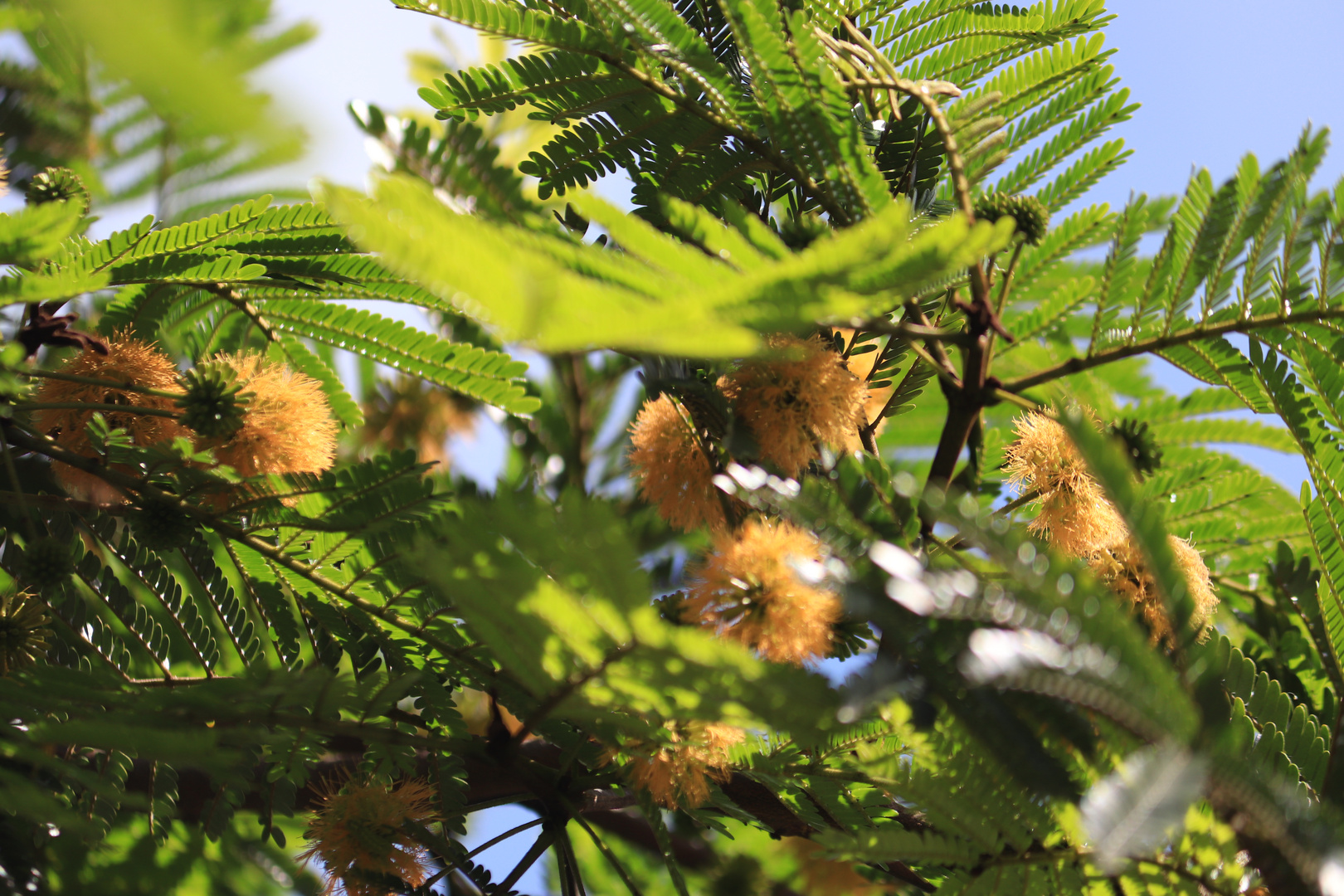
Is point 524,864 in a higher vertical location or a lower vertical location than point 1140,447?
lower

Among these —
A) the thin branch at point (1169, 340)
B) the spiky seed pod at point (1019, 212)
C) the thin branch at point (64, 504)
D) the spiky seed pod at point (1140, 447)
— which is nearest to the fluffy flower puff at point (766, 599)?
the thin branch at point (1169, 340)

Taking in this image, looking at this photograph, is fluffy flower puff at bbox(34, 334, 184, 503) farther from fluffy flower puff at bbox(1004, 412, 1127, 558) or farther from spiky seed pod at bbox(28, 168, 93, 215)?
fluffy flower puff at bbox(1004, 412, 1127, 558)

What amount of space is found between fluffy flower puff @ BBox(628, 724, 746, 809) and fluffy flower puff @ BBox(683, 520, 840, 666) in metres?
0.25

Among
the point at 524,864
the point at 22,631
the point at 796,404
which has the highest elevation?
the point at 796,404

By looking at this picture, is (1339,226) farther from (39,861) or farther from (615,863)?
(39,861)

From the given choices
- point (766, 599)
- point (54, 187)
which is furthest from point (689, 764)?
point (54, 187)

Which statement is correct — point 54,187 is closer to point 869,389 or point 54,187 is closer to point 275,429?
point 275,429

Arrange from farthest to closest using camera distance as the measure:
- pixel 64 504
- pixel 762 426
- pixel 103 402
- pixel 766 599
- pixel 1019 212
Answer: pixel 103 402 → pixel 64 504 → pixel 1019 212 → pixel 762 426 → pixel 766 599

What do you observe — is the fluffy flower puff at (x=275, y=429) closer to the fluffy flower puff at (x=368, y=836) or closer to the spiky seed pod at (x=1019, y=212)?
the fluffy flower puff at (x=368, y=836)

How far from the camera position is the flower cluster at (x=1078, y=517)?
1.63 m

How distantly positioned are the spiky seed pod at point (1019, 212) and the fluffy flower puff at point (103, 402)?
63.7 inches

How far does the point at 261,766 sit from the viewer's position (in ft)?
6.31

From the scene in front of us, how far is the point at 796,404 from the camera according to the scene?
62.0 inches

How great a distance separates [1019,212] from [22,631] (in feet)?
6.81
